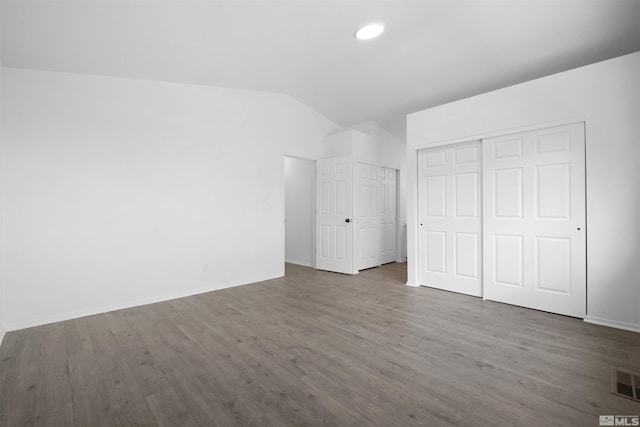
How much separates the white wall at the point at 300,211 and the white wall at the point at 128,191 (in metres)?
1.09

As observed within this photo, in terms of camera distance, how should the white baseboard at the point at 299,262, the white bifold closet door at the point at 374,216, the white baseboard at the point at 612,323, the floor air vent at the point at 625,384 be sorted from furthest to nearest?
the white baseboard at the point at 299,262, the white bifold closet door at the point at 374,216, the white baseboard at the point at 612,323, the floor air vent at the point at 625,384

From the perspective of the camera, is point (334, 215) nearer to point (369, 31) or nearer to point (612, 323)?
point (369, 31)

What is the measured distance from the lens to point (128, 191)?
3.57 metres

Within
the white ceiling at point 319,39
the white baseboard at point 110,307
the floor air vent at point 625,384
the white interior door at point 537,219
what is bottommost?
the floor air vent at point 625,384

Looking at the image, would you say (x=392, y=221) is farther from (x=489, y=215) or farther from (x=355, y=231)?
(x=489, y=215)

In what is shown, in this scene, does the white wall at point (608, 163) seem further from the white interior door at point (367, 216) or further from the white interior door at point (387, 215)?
the white interior door at point (387, 215)

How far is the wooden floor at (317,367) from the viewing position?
1675 millimetres

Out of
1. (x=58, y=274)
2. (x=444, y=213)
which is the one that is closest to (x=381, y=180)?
(x=444, y=213)

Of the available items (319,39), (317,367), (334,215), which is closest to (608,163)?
(319,39)

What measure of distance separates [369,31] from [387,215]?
3.62m

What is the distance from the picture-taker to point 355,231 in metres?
5.21

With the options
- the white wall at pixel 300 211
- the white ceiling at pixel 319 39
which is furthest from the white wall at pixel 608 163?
the white wall at pixel 300 211

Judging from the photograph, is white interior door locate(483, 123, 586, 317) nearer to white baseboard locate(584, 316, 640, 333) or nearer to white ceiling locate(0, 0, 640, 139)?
white baseboard locate(584, 316, 640, 333)

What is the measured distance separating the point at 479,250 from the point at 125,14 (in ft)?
14.6
